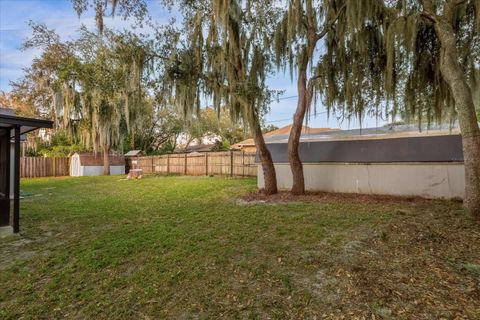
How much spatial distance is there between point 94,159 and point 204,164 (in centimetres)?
875

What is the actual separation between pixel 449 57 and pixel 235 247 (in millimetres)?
4209

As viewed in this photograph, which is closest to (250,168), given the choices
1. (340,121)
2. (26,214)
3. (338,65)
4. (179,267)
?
(340,121)

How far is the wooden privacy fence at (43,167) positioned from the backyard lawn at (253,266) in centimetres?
1495

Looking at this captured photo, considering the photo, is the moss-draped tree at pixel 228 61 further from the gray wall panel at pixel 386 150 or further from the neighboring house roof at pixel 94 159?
the neighboring house roof at pixel 94 159

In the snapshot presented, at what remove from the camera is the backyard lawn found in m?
2.22

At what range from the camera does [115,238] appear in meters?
3.88

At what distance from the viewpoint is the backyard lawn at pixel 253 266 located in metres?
A: 2.22

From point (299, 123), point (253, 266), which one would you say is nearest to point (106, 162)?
point (299, 123)

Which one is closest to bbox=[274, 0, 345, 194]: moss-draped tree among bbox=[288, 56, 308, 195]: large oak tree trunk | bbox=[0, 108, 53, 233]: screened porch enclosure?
bbox=[288, 56, 308, 195]: large oak tree trunk

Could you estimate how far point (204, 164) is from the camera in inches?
563

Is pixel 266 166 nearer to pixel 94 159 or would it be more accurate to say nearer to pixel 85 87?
pixel 85 87

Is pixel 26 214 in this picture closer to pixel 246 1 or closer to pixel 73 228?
pixel 73 228

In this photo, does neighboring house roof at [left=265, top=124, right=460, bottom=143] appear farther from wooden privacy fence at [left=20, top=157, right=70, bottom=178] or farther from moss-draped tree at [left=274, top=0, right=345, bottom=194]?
wooden privacy fence at [left=20, top=157, right=70, bottom=178]

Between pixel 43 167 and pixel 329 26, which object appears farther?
pixel 43 167
